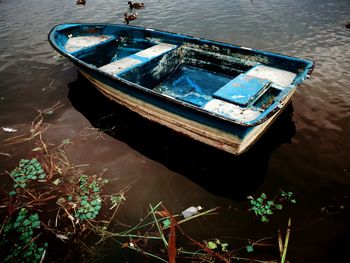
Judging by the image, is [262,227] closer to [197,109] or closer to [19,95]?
[197,109]

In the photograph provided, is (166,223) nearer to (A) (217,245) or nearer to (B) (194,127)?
(A) (217,245)

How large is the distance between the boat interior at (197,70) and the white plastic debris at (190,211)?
1.58 metres

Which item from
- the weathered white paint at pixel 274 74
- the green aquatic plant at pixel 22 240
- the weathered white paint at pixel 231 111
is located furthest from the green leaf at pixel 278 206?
the green aquatic plant at pixel 22 240

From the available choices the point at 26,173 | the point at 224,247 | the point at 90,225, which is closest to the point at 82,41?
the point at 26,173

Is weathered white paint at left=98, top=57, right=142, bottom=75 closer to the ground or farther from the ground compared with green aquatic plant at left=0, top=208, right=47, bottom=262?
farther from the ground

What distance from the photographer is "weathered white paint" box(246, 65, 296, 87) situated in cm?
467

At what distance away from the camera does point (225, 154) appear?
482 centimetres

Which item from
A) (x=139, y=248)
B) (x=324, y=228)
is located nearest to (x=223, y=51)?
(x=324, y=228)

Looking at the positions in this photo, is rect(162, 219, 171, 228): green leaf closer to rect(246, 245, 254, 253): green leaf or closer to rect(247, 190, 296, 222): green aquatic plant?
rect(246, 245, 254, 253): green leaf

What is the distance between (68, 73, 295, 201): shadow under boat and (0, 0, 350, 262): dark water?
2 centimetres

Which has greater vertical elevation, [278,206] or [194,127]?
[194,127]

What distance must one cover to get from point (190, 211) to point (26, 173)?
313 centimetres

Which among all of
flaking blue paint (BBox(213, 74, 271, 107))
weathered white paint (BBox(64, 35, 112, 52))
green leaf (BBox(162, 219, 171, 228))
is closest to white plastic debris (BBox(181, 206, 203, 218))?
green leaf (BBox(162, 219, 171, 228))

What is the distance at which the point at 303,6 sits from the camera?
41.8 feet
